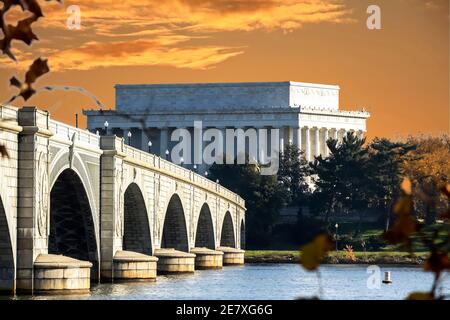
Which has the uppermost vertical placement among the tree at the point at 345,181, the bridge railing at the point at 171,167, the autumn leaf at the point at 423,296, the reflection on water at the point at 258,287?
the tree at the point at 345,181

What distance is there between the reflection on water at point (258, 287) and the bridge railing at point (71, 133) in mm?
8012

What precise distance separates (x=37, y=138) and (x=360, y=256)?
85498 mm

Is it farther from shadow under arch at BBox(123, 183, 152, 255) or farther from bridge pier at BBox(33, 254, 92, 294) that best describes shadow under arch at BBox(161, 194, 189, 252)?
bridge pier at BBox(33, 254, 92, 294)

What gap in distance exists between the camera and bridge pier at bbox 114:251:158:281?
74.8 meters

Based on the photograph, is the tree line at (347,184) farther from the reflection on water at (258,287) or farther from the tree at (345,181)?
the reflection on water at (258,287)

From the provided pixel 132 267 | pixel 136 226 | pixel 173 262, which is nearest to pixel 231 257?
pixel 173 262

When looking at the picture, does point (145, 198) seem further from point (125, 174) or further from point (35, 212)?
point (35, 212)

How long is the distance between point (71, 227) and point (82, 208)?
2206 mm

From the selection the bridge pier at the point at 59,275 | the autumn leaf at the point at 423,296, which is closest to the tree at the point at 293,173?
the bridge pier at the point at 59,275

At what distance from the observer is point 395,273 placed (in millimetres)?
112188

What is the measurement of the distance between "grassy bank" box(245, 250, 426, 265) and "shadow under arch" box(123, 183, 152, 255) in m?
45.2

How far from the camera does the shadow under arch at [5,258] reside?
56.8m

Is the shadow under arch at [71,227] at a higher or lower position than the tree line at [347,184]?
lower

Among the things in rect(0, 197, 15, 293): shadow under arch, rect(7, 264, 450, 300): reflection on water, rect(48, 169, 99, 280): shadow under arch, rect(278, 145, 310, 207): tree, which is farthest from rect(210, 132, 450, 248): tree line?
rect(0, 197, 15, 293): shadow under arch
